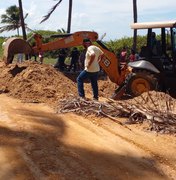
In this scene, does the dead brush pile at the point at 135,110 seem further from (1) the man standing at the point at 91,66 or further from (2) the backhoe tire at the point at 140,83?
(2) the backhoe tire at the point at 140,83

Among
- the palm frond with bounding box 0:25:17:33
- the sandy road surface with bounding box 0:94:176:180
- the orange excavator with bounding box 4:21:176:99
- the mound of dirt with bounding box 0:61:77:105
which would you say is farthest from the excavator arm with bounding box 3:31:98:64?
the palm frond with bounding box 0:25:17:33

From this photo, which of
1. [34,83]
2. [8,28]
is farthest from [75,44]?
[8,28]

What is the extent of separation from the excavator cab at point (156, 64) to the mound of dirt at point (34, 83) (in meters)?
2.00

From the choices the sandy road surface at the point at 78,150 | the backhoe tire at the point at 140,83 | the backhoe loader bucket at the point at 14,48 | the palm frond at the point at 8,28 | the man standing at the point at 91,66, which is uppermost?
the palm frond at the point at 8,28

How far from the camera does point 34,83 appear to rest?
519 inches

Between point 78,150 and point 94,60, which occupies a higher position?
point 94,60

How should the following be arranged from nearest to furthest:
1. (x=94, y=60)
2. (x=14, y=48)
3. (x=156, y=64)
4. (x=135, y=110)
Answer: (x=135, y=110)
(x=94, y=60)
(x=156, y=64)
(x=14, y=48)

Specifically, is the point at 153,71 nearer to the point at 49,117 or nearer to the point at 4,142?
the point at 49,117

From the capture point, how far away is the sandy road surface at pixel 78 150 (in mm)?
6367

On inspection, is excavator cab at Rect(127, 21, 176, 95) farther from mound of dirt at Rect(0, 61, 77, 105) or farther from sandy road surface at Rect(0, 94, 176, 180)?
sandy road surface at Rect(0, 94, 176, 180)

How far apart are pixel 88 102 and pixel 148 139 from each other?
2.39 meters

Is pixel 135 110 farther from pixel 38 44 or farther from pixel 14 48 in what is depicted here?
pixel 38 44

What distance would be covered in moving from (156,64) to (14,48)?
4.71m

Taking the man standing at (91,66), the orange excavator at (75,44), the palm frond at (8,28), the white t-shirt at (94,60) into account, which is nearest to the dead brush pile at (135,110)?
the man standing at (91,66)
